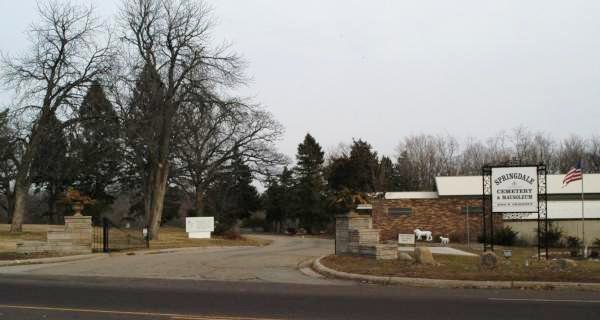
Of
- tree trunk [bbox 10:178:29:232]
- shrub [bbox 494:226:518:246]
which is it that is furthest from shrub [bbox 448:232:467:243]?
tree trunk [bbox 10:178:29:232]

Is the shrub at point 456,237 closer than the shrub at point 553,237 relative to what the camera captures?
No

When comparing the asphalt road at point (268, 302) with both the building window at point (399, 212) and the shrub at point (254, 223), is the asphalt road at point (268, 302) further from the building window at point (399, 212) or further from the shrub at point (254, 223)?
the shrub at point (254, 223)

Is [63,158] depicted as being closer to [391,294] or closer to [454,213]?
[454,213]

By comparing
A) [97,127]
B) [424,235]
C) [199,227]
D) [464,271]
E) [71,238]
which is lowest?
[424,235]

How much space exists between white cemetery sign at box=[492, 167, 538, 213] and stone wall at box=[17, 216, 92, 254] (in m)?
16.0

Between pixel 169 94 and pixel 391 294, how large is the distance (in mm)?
26013

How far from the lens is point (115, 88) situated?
37.1 meters

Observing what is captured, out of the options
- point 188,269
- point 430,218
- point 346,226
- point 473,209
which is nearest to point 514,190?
point 346,226

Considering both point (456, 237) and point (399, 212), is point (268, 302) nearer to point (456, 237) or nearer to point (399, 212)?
point (456, 237)

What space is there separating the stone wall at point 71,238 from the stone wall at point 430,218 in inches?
1011

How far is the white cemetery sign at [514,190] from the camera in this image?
23469mm

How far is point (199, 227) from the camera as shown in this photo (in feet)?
142

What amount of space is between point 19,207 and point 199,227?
1165 centimetres

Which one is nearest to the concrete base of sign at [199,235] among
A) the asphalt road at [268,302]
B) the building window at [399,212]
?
the building window at [399,212]
